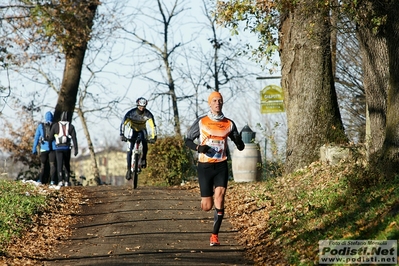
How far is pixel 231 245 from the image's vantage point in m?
12.3

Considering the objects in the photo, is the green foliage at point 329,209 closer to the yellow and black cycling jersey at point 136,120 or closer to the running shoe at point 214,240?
the running shoe at point 214,240

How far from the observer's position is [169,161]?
23391 millimetres

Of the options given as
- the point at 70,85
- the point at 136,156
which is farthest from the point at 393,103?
the point at 70,85

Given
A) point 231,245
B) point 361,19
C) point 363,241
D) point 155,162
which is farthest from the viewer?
point 155,162

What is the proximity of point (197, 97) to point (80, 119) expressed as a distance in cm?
748

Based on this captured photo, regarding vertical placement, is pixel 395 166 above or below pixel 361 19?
below

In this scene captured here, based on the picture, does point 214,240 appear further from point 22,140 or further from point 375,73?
point 22,140

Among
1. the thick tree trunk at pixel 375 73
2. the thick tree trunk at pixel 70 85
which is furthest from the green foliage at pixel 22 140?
the thick tree trunk at pixel 375 73

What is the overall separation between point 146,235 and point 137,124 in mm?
6507

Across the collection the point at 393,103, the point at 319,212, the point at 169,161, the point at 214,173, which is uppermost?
the point at 393,103

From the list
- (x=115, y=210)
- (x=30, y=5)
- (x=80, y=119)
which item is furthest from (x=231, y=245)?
(x=80, y=119)

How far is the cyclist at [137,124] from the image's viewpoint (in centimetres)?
1884

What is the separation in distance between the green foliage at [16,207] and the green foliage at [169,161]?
194 inches

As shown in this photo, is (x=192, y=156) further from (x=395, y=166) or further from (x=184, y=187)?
(x=395, y=166)
